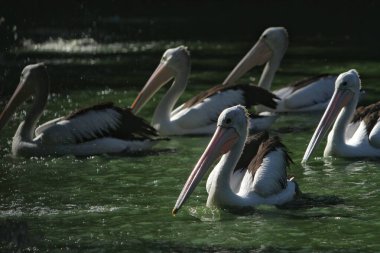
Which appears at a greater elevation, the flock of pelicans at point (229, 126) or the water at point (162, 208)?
the flock of pelicans at point (229, 126)

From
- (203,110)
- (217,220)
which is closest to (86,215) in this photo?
(217,220)

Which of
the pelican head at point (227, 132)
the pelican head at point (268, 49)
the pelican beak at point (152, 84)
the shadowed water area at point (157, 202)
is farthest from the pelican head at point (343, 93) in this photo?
the pelican head at point (268, 49)

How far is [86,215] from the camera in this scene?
7621 mm

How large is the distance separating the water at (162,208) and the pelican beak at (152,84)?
2.38ft

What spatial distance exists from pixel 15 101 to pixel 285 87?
10.3 feet

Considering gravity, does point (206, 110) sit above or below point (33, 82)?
below

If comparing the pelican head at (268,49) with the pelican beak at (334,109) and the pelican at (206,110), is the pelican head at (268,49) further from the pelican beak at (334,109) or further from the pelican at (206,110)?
the pelican beak at (334,109)

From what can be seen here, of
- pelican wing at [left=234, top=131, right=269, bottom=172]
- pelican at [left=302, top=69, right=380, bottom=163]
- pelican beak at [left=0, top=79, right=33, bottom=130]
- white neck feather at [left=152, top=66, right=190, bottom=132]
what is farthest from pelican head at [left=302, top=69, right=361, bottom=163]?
pelican beak at [left=0, top=79, right=33, bottom=130]

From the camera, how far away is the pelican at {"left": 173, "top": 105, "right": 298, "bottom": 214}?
7.50m

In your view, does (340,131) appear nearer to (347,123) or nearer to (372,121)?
(347,123)

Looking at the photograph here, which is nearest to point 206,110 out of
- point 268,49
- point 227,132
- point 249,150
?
point 268,49

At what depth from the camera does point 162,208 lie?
7.78m

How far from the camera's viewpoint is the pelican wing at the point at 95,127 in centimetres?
995

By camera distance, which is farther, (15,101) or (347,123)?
(15,101)
